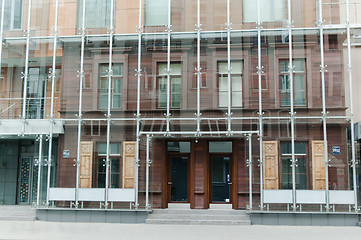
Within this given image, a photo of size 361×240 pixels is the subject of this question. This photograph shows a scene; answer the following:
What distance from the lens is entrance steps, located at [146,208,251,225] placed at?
13336mm

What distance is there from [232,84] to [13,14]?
8.19m

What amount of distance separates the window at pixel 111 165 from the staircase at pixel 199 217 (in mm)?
1652

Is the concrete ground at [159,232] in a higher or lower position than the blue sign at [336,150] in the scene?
lower

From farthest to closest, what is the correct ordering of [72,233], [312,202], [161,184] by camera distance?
[161,184] < [312,202] < [72,233]

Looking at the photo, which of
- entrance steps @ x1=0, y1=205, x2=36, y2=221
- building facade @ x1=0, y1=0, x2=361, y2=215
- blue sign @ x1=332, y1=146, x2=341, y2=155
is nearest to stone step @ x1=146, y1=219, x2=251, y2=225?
building facade @ x1=0, y1=0, x2=361, y2=215

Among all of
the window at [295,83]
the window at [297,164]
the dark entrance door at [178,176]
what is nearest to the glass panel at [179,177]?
the dark entrance door at [178,176]

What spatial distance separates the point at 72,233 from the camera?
11.7 m

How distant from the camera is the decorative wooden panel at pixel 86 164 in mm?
14312

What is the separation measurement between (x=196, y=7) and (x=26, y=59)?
6196mm

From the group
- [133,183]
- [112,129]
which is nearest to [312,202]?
[133,183]

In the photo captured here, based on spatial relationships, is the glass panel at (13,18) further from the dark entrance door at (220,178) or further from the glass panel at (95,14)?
the dark entrance door at (220,178)

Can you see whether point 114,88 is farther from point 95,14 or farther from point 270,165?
point 270,165

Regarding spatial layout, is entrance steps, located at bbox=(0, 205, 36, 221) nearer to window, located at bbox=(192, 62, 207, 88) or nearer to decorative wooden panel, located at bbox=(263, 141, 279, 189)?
window, located at bbox=(192, 62, 207, 88)

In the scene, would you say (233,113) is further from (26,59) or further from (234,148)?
(26,59)
